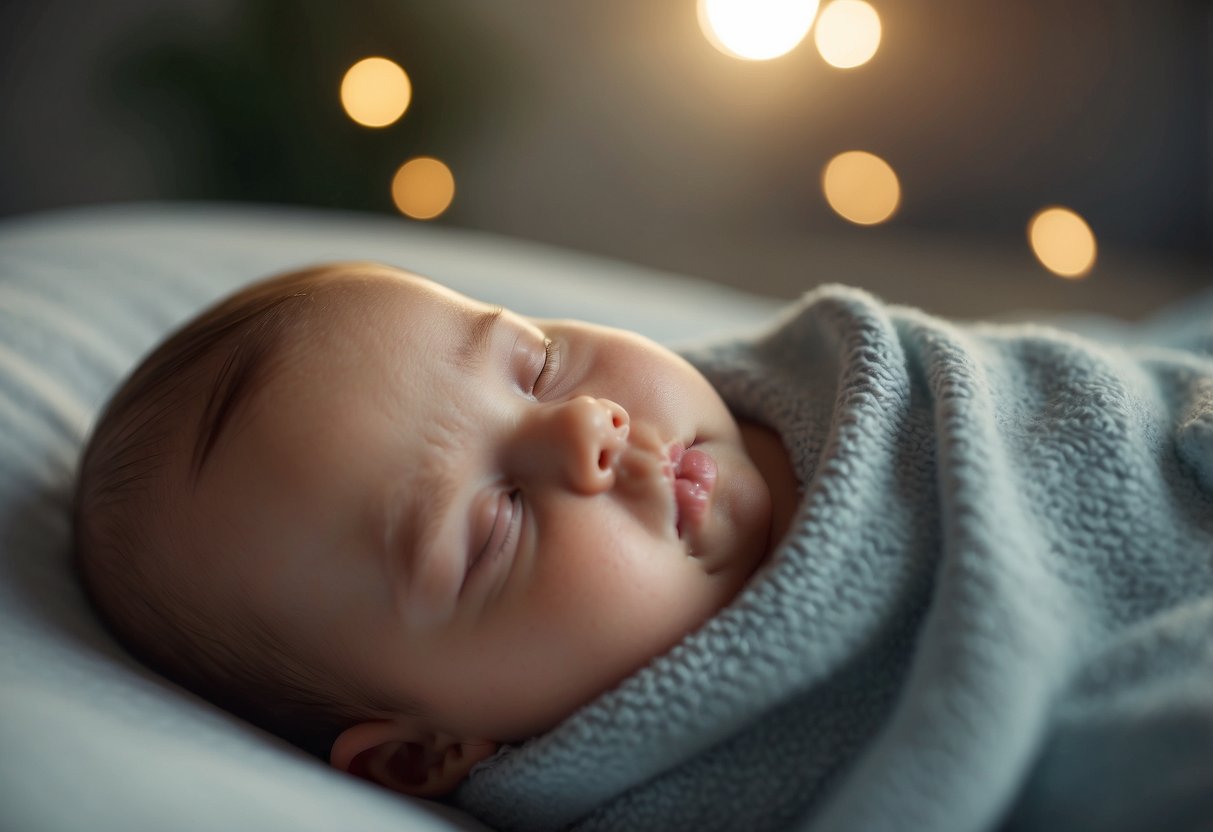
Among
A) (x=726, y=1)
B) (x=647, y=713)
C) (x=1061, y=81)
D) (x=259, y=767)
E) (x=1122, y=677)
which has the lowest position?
(x=259, y=767)

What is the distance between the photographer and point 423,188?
2225 mm

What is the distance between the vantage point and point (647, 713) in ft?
2.19

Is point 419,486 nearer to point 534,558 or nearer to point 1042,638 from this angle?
point 534,558

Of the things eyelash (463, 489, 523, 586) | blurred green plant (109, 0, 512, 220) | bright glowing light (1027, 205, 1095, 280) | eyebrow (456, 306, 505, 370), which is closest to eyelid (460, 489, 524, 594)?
eyelash (463, 489, 523, 586)

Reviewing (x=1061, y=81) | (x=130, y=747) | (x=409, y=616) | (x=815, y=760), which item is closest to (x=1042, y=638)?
(x=815, y=760)

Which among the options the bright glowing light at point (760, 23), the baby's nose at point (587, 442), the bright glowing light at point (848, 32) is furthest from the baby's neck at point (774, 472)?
the bright glowing light at point (848, 32)

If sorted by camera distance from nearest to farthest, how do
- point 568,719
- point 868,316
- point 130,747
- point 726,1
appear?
point 130,747 < point 568,719 < point 868,316 < point 726,1

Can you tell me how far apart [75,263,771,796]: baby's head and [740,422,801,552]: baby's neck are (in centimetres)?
2

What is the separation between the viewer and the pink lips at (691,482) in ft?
2.41

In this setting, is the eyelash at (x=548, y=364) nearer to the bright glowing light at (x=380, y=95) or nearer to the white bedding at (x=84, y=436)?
the white bedding at (x=84, y=436)

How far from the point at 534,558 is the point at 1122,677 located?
39 centimetres

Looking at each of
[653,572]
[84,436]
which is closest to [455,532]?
[653,572]

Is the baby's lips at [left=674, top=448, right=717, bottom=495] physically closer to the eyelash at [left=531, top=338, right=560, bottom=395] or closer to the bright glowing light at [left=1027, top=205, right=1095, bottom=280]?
the eyelash at [left=531, top=338, right=560, bottom=395]

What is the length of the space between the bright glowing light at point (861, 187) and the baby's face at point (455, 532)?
1619mm
